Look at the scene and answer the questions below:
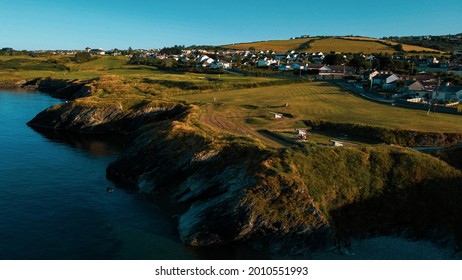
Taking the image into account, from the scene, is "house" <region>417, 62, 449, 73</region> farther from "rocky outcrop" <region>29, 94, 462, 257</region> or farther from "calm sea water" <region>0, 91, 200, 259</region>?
"calm sea water" <region>0, 91, 200, 259</region>

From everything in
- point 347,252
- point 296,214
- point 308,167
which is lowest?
point 347,252

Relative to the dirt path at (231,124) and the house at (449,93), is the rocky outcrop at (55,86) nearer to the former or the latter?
the dirt path at (231,124)

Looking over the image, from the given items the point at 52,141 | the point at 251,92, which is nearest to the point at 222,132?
the point at 52,141

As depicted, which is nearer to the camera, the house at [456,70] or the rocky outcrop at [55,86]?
the rocky outcrop at [55,86]

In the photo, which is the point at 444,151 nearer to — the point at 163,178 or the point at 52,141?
the point at 163,178

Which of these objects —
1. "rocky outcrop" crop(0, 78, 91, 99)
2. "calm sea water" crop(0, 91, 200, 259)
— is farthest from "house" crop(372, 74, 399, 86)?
"calm sea water" crop(0, 91, 200, 259)

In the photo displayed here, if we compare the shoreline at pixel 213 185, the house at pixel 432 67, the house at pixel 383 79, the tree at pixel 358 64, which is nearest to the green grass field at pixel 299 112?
the shoreline at pixel 213 185

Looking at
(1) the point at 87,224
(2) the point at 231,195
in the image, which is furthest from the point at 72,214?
(2) the point at 231,195
